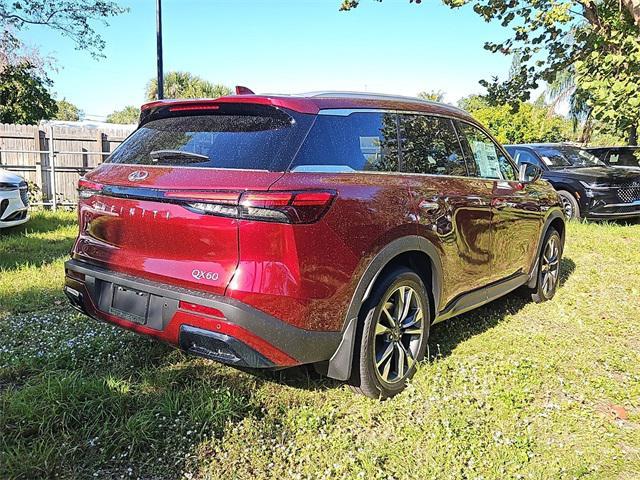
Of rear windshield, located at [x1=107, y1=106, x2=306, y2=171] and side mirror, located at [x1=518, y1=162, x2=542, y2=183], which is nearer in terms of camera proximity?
rear windshield, located at [x1=107, y1=106, x2=306, y2=171]

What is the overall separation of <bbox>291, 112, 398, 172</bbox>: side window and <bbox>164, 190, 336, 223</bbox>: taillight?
7.5 inches

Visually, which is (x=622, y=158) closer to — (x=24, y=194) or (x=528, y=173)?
(x=528, y=173)

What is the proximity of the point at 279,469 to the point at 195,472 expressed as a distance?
0.39 meters

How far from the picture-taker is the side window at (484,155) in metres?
4.05

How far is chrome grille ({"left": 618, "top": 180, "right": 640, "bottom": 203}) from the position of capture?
33.5 feet

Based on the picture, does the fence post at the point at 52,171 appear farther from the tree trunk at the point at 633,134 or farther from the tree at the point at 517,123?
the tree at the point at 517,123

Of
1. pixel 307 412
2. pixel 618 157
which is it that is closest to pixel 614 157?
pixel 618 157

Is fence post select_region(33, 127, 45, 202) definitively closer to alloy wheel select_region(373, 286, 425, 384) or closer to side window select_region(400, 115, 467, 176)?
side window select_region(400, 115, 467, 176)

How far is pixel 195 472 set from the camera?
2.38 meters

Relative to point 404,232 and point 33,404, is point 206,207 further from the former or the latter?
point 33,404

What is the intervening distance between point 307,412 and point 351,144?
155 cm

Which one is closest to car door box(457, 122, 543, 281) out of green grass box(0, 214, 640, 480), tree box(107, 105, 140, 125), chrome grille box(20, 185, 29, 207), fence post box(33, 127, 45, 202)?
green grass box(0, 214, 640, 480)

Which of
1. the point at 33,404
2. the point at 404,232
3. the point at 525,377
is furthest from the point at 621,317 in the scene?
the point at 33,404

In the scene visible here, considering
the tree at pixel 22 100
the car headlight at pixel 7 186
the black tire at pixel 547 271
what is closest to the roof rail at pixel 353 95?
the black tire at pixel 547 271
